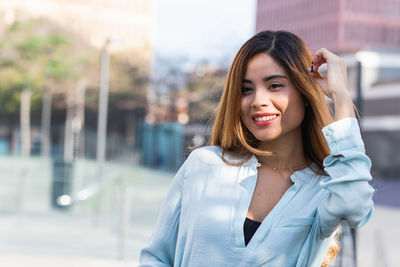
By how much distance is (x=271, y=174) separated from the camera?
Result: 6.75 feet

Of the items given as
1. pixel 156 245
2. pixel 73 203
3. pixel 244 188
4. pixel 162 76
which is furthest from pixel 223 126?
pixel 162 76

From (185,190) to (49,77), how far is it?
138ft

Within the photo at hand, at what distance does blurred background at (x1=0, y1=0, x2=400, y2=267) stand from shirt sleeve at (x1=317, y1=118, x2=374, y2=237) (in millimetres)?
6144

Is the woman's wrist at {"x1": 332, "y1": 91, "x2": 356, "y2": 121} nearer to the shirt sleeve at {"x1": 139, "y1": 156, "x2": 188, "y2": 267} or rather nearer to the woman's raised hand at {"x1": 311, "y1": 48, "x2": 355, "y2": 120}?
the woman's raised hand at {"x1": 311, "y1": 48, "x2": 355, "y2": 120}

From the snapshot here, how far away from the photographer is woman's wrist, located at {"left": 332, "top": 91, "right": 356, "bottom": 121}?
1894mm

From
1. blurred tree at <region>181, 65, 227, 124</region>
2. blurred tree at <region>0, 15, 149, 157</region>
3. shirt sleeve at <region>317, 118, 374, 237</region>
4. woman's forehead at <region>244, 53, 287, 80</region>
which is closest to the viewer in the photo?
shirt sleeve at <region>317, 118, 374, 237</region>

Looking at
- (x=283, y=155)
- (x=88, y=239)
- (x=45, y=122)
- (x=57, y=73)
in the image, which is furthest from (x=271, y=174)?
(x=45, y=122)

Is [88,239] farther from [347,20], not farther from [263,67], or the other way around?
[347,20]

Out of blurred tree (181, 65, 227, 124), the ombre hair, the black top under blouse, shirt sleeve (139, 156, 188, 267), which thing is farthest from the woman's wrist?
blurred tree (181, 65, 227, 124)

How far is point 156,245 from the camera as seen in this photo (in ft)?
6.81

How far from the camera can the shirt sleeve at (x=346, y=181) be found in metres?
1.78

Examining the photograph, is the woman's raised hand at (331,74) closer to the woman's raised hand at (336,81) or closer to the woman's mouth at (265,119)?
the woman's raised hand at (336,81)

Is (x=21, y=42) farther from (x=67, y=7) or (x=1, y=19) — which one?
(x=67, y=7)

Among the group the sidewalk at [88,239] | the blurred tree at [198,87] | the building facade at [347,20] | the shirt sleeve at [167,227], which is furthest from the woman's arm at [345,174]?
the building facade at [347,20]
